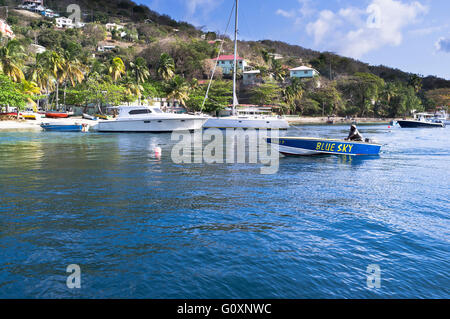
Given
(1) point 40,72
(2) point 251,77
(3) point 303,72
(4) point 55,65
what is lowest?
(1) point 40,72

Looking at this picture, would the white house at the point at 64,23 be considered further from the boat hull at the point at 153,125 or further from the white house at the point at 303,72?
the boat hull at the point at 153,125

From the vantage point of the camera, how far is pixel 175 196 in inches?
448

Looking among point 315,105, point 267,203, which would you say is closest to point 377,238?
point 267,203

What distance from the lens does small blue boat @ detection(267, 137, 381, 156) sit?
21.4m

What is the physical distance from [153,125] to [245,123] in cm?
1592

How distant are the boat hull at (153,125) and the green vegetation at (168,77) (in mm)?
16609

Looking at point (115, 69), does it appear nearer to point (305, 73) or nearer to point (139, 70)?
point (139, 70)

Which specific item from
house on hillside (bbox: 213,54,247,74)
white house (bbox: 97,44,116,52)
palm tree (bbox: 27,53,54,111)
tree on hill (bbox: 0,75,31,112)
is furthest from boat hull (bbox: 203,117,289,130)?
white house (bbox: 97,44,116,52)

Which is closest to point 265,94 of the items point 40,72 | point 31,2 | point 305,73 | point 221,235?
point 305,73

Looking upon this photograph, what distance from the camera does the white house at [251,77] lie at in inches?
3829

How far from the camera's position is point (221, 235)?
25.3 ft

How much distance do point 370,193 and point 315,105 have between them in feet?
287

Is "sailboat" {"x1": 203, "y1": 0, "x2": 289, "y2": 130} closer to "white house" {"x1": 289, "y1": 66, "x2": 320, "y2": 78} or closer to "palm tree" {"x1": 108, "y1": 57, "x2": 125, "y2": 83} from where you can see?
"palm tree" {"x1": 108, "y1": 57, "x2": 125, "y2": 83}
